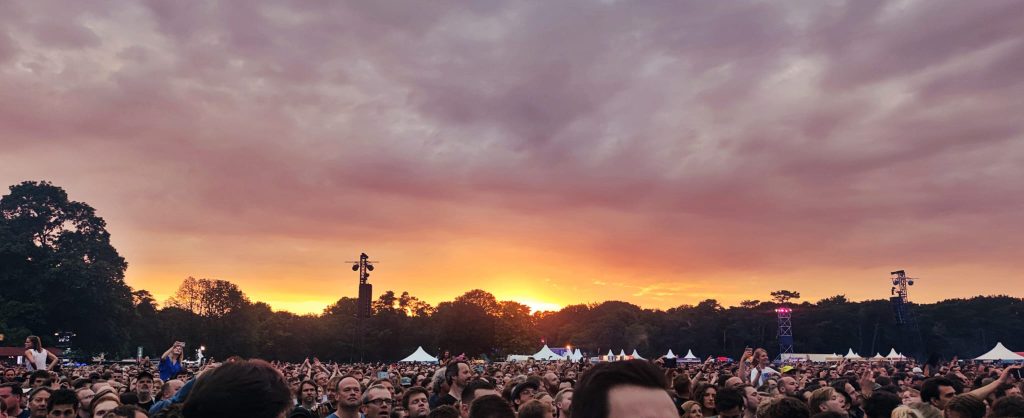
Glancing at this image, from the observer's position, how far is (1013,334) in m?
100

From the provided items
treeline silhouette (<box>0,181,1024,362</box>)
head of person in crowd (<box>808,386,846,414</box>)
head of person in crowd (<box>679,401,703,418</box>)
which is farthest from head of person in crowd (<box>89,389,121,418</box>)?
treeline silhouette (<box>0,181,1024,362</box>)

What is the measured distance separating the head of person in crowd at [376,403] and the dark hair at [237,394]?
16.3ft

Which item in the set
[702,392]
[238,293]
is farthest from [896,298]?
[238,293]

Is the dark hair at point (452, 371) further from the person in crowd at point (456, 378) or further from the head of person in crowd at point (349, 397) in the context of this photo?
the head of person in crowd at point (349, 397)

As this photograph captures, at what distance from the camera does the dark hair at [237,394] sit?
7.88 ft

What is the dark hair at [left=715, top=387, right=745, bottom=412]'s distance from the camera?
25.6 feet

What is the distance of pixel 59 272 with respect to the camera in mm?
56250

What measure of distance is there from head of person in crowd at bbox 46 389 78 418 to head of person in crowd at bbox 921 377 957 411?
34.6 ft

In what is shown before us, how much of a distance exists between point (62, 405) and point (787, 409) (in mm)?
7862

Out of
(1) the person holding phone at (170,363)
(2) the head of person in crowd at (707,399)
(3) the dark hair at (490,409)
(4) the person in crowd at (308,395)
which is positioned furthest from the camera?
(1) the person holding phone at (170,363)

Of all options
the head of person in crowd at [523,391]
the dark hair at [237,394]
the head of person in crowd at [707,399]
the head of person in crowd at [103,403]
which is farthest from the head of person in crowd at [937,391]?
the head of person in crowd at [103,403]

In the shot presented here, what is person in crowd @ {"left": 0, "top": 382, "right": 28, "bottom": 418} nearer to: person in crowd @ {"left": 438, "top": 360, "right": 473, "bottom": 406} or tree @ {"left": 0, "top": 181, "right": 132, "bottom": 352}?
person in crowd @ {"left": 438, "top": 360, "right": 473, "bottom": 406}

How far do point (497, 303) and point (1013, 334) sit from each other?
83302mm

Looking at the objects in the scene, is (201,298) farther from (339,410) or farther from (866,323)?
(866,323)
